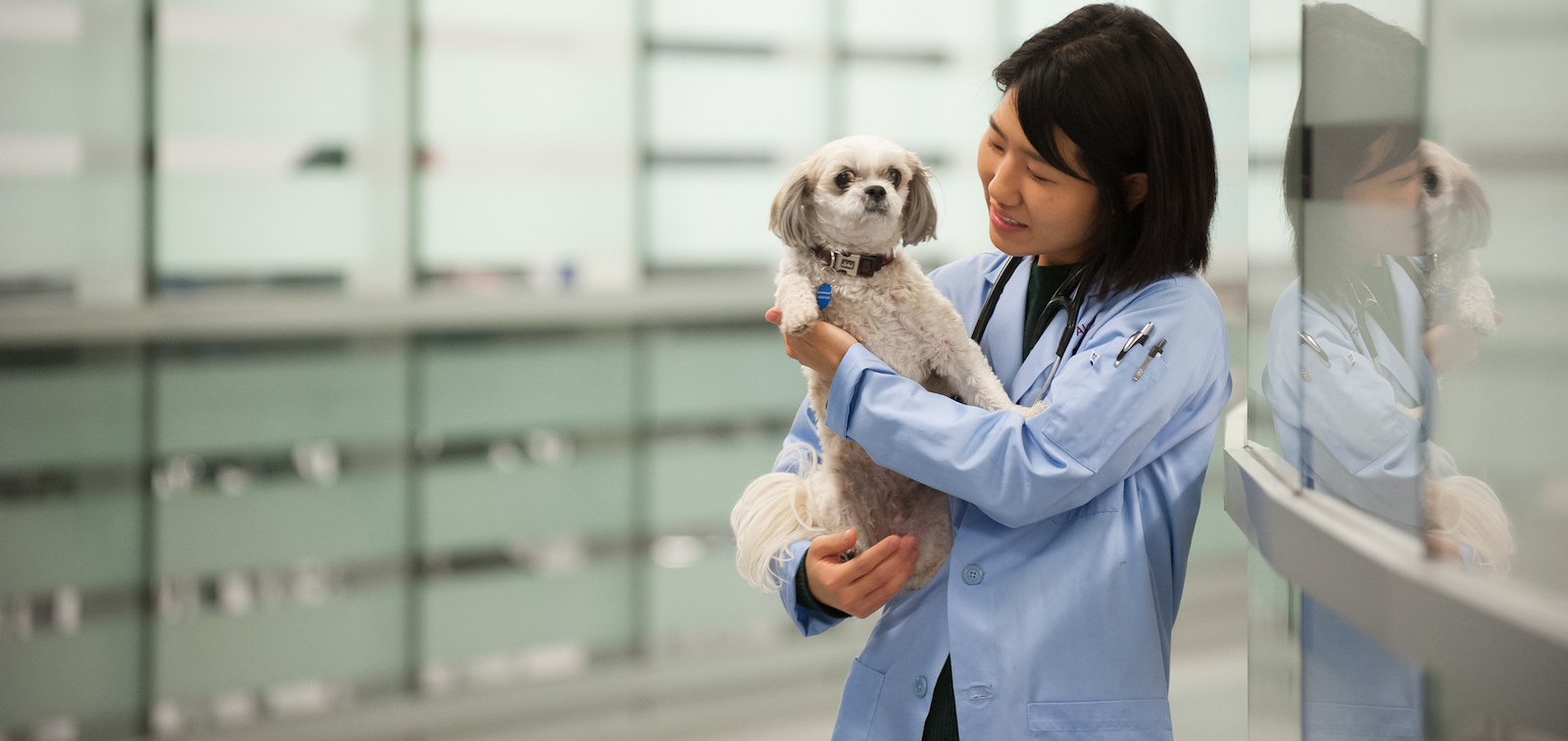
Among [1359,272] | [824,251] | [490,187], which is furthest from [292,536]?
[1359,272]

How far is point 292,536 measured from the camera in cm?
278

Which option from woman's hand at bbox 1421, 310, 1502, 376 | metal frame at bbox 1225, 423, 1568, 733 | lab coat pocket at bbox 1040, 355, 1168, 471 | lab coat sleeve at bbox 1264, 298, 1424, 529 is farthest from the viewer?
lab coat pocket at bbox 1040, 355, 1168, 471

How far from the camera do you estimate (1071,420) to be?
3.30ft

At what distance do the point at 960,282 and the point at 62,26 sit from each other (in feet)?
8.30

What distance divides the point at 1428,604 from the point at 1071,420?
408mm

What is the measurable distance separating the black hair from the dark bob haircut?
105 mm

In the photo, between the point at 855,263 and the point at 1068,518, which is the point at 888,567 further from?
the point at 855,263

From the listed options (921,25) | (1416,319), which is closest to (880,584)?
(1416,319)

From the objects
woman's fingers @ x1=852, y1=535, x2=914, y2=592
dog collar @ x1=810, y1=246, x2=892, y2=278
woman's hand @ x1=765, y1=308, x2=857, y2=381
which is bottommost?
woman's fingers @ x1=852, y1=535, x2=914, y2=592

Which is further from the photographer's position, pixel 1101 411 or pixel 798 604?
pixel 798 604

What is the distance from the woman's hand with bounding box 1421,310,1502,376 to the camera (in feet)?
2.11

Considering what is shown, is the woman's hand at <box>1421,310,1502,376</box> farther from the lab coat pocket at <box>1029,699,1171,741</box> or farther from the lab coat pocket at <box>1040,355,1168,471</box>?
the lab coat pocket at <box>1029,699,1171,741</box>

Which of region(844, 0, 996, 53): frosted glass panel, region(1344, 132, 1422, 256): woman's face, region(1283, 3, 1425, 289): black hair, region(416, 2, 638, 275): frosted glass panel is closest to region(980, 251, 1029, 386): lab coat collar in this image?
region(1283, 3, 1425, 289): black hair

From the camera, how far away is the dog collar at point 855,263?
1400 mm
